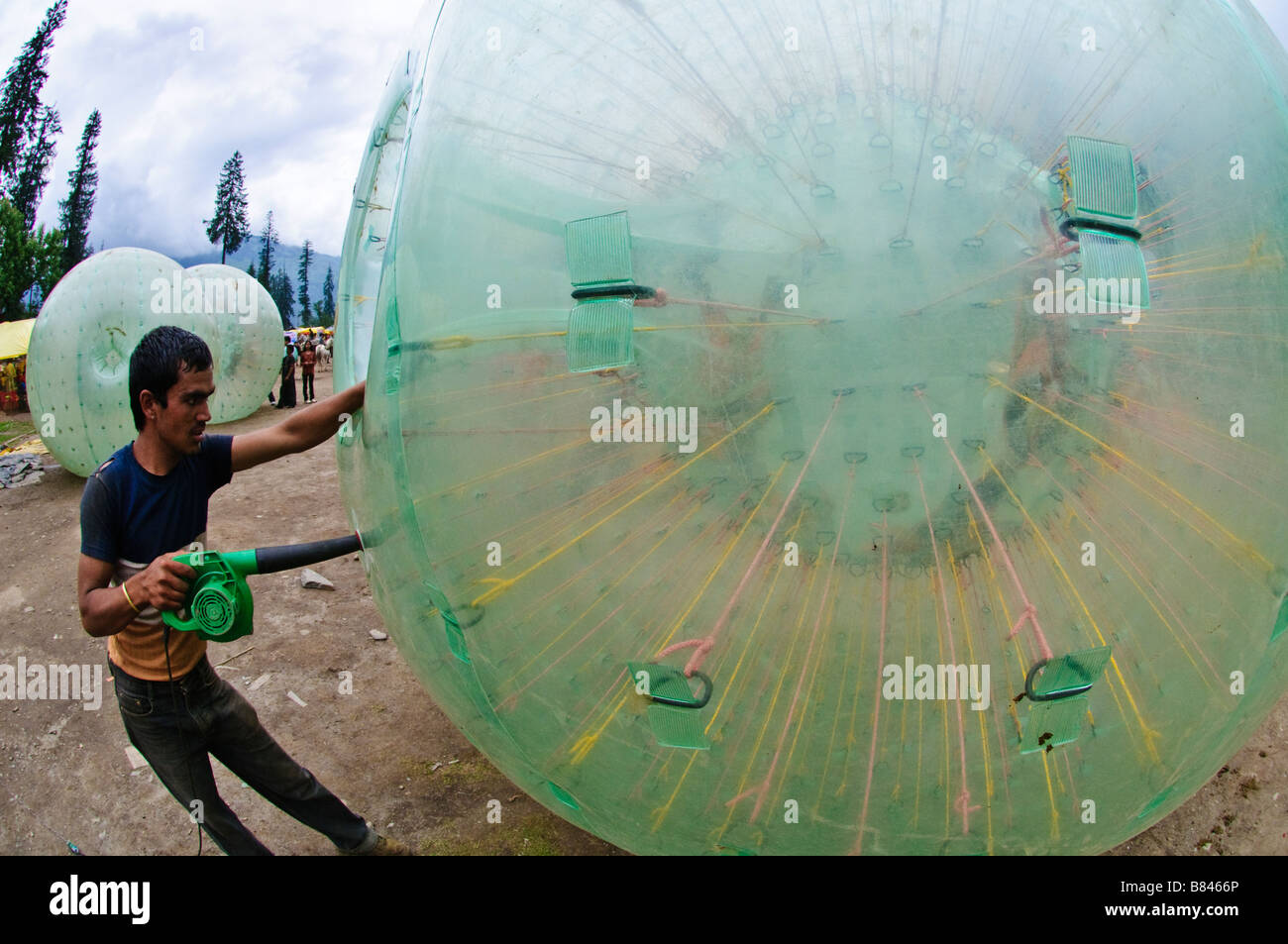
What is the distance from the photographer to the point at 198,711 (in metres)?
2.46

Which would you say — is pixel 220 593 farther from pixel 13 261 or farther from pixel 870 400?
pixel 13 261

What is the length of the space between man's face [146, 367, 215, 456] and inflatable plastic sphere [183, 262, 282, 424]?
9026mm

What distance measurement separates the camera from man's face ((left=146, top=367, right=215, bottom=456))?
2.24 m

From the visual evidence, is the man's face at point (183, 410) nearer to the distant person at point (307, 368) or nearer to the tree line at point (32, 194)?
the distant person at point (307, 368)

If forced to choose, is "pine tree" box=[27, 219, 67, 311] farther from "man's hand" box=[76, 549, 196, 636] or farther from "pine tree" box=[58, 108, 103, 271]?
"man's hand" box=[76, 549, 196, 636]

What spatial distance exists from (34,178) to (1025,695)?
43.5 meters

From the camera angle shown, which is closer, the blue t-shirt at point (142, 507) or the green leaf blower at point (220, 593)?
the green leaf blower at point (220, 593)

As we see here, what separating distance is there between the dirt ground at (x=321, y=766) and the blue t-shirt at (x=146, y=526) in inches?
38.1

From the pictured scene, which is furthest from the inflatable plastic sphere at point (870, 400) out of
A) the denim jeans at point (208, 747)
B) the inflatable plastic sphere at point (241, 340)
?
the inflatable plastic sphere at point (241, 340)

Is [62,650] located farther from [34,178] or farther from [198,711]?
[34,178]

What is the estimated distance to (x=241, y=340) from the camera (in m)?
11.0

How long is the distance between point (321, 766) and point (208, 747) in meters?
0.93

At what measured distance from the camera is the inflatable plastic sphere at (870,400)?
1.52 metres

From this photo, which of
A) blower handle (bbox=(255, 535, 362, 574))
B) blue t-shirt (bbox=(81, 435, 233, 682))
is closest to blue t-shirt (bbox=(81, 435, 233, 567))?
blue t-shirt (bbox=(81, 435, 233, 682))
